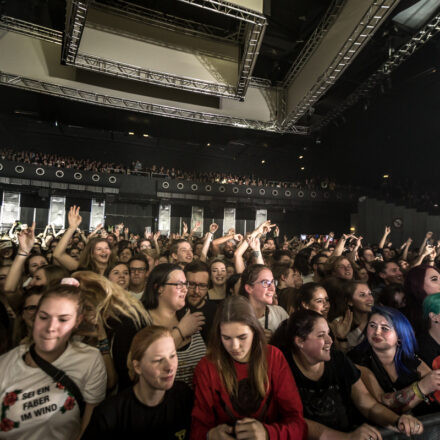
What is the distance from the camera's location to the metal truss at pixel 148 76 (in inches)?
264

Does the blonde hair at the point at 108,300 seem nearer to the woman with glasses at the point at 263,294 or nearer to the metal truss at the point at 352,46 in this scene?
the woman with glasses at the point at 263,294

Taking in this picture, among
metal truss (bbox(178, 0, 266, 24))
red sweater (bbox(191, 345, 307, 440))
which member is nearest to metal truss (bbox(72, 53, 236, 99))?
metal truss (bbox(178, 0, 266, 24))

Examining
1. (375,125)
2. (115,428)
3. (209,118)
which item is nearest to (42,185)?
(209,118)

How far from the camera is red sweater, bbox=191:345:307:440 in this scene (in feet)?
4.98

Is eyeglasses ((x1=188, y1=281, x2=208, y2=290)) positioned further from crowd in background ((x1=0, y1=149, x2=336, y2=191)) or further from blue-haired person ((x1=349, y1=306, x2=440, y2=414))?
crowd in background ((x1=0, y1=149, x2=336, y2=191))

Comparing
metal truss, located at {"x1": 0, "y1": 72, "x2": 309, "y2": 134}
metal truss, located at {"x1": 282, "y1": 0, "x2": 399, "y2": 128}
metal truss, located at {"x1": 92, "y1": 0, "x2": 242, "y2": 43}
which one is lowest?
metal truss, located at {"x1": 0, "y1": 72, "x2": 309, "y2": 134}

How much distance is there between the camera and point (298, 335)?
6.30 feet

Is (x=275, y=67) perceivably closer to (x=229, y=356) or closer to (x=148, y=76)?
(x=148, y=76)

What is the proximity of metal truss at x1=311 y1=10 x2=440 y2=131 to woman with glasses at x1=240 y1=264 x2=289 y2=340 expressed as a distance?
730 centimetres

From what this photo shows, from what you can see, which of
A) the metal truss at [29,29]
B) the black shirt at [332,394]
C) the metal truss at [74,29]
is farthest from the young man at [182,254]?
the metal truss at [29,29]

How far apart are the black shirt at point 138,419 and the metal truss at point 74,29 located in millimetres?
6461

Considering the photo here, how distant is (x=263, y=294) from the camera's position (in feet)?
8.46

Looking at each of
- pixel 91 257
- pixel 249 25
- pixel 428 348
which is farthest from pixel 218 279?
pixel 249 25

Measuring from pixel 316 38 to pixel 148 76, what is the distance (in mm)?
4187
